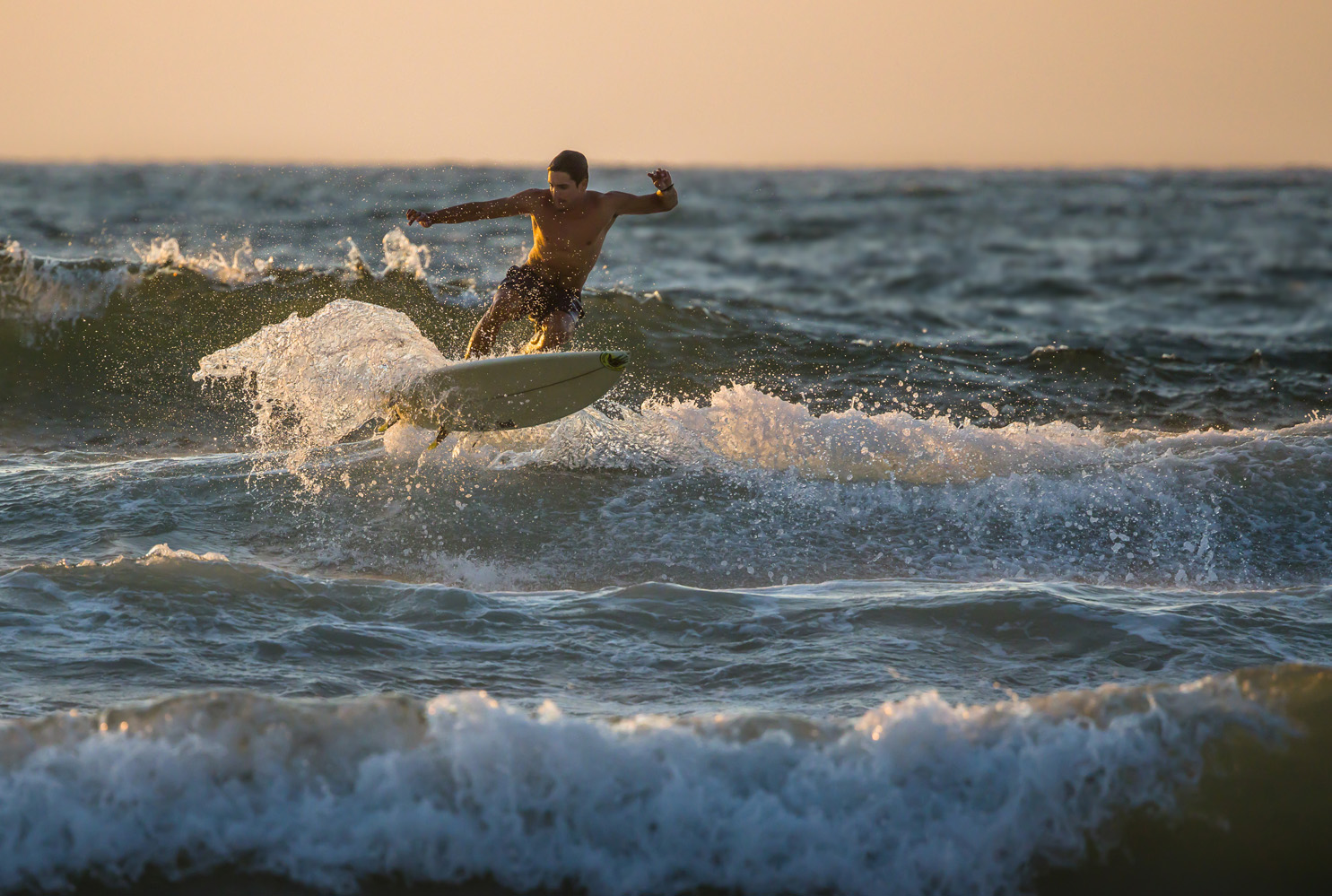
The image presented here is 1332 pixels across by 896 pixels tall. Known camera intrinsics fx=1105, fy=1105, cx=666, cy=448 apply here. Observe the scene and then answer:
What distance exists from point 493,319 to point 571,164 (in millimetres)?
1363

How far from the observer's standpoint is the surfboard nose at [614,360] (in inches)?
292

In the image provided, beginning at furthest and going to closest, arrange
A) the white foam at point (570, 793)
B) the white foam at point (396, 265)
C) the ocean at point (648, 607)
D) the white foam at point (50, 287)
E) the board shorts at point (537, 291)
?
the white foam at point (396, 265) < the white foam at point (50, 287) < the board shorts at point (537, 291) < the ocean at point (648, 607) < the white foam at point (570, 793)

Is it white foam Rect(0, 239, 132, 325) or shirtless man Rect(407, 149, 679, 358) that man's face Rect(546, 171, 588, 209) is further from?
white foam Rect(0, 239, 132, 325)

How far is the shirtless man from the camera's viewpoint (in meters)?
7.55

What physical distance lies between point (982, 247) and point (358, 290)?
21.7m

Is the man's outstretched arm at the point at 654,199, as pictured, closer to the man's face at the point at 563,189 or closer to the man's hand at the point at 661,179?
the man's hand at the point at 661,179

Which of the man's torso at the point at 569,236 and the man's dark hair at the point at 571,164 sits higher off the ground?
the man's dark hair at the point at 571,164

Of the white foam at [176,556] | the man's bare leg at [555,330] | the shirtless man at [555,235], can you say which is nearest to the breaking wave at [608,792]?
the white foam at [176,556]

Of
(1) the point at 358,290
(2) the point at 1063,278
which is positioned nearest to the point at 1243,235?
(2) the point at 1063,278

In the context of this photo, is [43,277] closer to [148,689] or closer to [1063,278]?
[148,689]

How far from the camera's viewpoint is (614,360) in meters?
7.43

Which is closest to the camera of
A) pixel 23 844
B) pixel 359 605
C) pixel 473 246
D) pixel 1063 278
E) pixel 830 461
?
pixel 23 844

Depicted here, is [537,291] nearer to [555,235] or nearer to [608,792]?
[555,235]

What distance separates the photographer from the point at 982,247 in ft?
102
